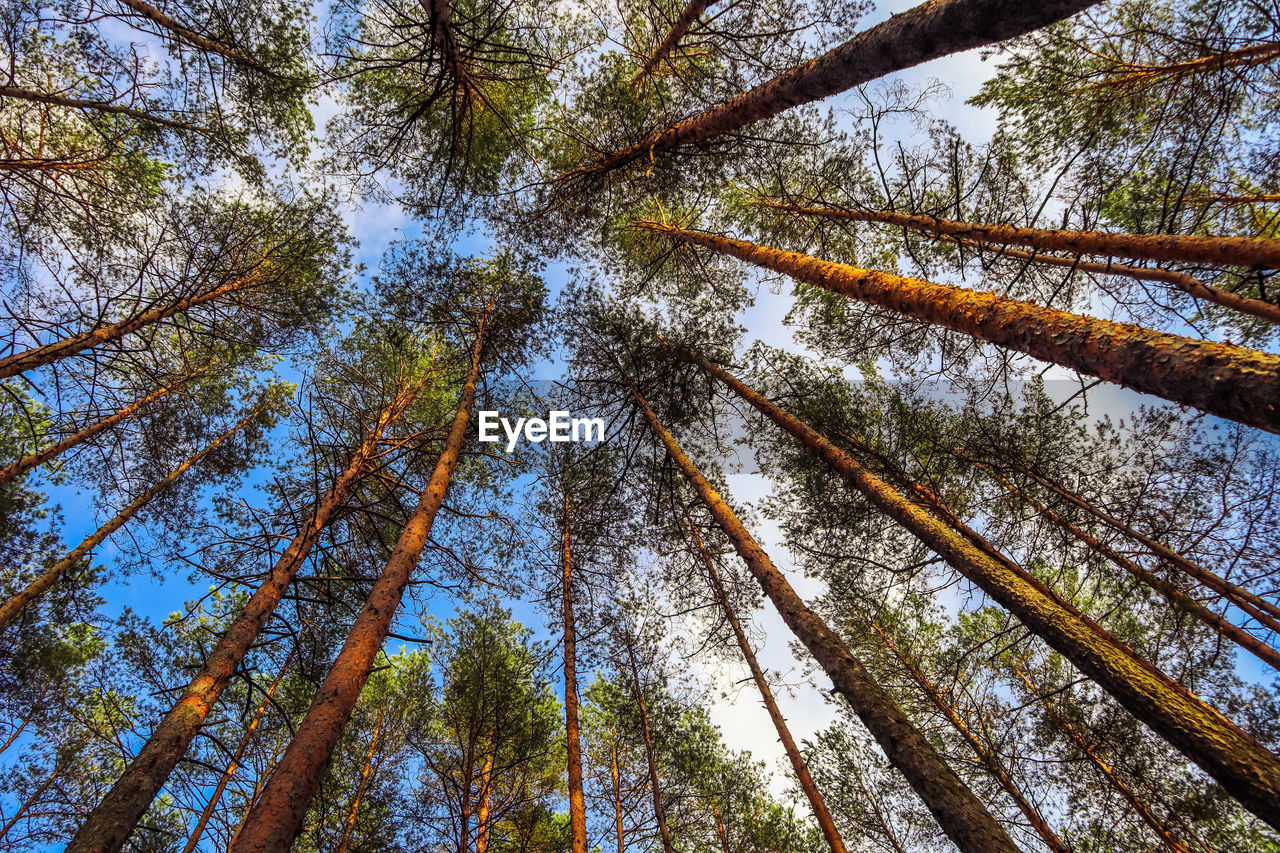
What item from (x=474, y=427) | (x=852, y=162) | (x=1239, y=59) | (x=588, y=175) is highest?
(x=852, y=162)

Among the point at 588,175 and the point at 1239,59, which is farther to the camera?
the point at 588,175

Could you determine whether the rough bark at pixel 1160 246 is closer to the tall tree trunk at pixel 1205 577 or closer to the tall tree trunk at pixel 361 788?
the tall tree trunk at pixel 1205 577

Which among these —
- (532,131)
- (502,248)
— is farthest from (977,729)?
(532,131)

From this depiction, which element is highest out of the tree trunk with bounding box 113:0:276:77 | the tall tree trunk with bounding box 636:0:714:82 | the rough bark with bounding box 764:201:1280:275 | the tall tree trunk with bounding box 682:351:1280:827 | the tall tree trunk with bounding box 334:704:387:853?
the tall tree trunk with bounding box 636:0:714:82

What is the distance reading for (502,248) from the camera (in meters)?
8.09

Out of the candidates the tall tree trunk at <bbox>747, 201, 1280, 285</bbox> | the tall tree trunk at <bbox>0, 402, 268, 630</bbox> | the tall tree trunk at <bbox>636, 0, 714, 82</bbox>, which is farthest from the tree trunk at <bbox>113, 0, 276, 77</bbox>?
the tall tree trunk at <bbox>747, 201, 1280, 285</bbox>

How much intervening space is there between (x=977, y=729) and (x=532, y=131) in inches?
487

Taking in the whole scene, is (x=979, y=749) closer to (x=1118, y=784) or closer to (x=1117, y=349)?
(x=1118, y=784)

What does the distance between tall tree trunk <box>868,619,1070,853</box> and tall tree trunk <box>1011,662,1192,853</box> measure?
1.09 m

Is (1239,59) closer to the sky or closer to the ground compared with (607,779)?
closer to the sky

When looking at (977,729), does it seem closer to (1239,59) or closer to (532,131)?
(1239,59)

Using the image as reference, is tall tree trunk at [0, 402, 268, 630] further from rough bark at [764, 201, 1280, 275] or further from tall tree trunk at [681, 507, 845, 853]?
rough bark at [764, 201, 1280, 275]

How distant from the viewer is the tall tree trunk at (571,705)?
5.51 m

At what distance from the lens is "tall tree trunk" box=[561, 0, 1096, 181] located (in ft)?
7.25
